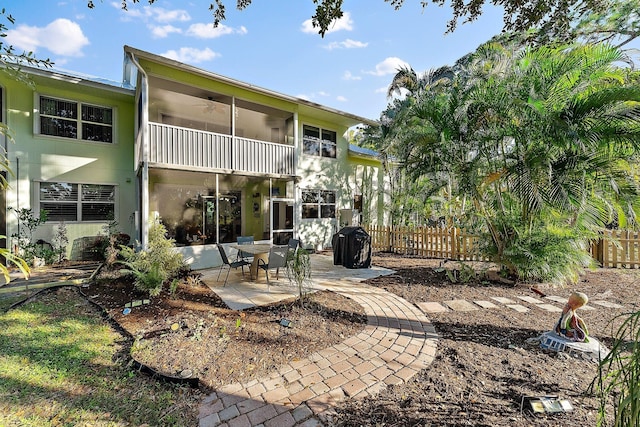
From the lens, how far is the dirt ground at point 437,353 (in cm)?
272

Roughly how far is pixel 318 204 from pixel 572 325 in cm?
1028

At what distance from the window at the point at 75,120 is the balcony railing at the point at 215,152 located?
3759 millimetres

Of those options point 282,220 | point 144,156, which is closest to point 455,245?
point 282,220

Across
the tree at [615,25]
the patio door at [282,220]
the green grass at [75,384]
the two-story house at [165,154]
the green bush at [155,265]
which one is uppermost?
the tree at [615,25]

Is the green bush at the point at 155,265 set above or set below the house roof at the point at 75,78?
below

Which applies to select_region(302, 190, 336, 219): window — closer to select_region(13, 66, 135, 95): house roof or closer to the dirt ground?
the dirt ground

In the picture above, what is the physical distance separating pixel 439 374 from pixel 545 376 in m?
1.18

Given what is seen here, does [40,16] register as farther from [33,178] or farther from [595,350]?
[595,350]

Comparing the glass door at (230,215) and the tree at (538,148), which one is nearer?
the tree at (538,148)

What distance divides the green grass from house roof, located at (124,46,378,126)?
266 inches

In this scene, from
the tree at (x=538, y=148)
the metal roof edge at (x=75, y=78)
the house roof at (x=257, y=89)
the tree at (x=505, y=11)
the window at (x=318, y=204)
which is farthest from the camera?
the window at (x=318, y=204)

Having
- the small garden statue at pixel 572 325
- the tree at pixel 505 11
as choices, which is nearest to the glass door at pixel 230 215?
the tree at pixel 505 11

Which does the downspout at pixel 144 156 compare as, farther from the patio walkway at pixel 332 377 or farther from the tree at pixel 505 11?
the patio walkway at pixel 332 377

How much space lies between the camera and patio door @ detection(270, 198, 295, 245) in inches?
437
